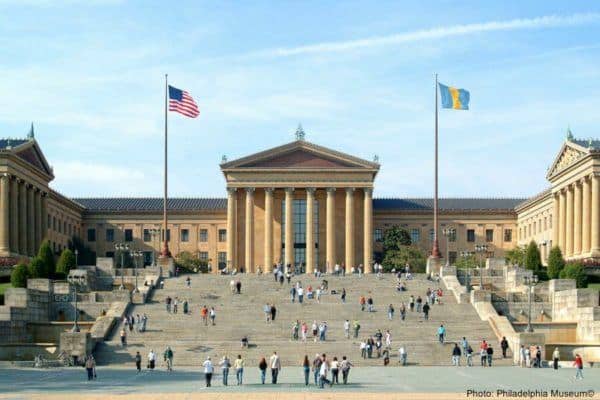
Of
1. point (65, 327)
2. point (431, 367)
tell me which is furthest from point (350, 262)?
point (431, 367)

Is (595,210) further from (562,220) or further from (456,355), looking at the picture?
(456,355)

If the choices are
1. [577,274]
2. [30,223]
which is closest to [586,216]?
[577,274]

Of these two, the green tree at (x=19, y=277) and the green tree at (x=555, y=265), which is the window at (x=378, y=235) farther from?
the green tree at (x=19, y=277)

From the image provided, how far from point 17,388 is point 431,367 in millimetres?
24846

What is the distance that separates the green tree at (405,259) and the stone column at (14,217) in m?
40.8

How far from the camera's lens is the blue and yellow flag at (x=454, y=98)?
303 feet

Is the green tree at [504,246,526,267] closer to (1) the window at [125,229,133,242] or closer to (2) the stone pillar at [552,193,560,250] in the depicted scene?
(2) the stone pillar at [552,193,560,250]

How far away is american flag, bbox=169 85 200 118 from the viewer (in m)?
95.0

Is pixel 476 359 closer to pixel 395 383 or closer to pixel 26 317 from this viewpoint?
pixel 395 383

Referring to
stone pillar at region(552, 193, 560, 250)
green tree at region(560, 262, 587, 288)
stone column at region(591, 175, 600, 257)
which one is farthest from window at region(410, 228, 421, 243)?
green tree at region(560, 262, 587, 288)

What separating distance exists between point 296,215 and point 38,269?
4998 centimetres

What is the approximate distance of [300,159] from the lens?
13638 cm

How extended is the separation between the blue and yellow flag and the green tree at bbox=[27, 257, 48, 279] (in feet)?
109

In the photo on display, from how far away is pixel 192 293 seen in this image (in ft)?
293
